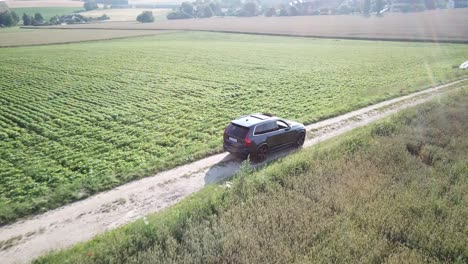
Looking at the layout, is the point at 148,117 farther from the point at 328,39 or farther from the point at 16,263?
the point at 328,39

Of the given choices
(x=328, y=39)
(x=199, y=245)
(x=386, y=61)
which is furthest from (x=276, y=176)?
(x=328, y=39)

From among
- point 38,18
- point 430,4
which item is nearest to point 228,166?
point 38,18

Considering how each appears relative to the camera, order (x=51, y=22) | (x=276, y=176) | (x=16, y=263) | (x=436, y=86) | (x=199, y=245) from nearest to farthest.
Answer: (x=199, y=245) → (x=16, y=263) → (x=276, y=176) → (x=436, y=86) → (x=51, y=22)

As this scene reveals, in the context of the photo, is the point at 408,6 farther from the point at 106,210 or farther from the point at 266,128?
the point at 106,210

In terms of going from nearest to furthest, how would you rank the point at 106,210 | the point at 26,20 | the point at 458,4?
the point at 106,210
the point at 26,20
the point at 458,4

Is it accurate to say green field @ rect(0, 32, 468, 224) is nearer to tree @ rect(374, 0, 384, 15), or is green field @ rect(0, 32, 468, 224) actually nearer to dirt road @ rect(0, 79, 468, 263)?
dirt road @ rect(0, 79, 468, 263)

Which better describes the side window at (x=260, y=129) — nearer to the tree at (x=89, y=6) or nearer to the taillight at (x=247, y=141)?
the taillight at (x=247, y=141)

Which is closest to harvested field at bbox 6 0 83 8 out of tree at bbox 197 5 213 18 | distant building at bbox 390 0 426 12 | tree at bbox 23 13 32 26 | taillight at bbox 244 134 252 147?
tree at bbox 23 13 32 26

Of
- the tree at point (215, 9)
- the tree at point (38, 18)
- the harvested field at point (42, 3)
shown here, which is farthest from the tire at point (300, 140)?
the tree at point (215, 9)
